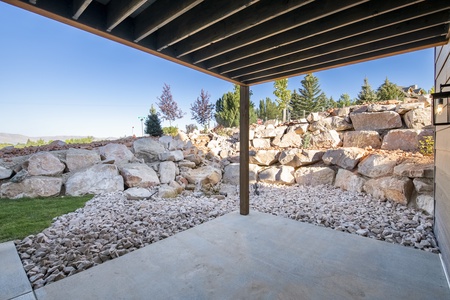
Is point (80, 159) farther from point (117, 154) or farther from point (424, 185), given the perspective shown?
point (424, 185)

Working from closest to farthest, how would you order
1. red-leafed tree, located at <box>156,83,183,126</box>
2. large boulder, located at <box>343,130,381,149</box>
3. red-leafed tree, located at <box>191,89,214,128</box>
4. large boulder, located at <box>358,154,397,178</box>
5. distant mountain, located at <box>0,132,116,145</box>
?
large boulder, located at <box>358,154,397,178</box> < large boulder, located at <box>343,130,381,149</box> < distant mountain, located at <box>0,132,116,145</box> < red-leafed tree, located at <box>156,83,183,126</box> < red-leafed tree, located at <box>191,89,214,128</box>

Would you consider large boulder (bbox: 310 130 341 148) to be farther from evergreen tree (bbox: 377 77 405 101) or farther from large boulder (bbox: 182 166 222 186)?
evergreen tree (bbox: 377 77 405 101)

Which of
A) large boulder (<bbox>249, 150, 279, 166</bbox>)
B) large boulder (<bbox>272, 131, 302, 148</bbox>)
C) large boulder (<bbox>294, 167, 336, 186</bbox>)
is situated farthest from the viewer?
large boulder (<bbox>272, 131, 302, 148</bbox>)

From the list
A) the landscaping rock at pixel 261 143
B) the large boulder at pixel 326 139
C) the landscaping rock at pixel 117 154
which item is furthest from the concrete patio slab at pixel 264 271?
the landscaping rock at pixel 261 143

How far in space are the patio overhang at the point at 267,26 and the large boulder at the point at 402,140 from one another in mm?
3822

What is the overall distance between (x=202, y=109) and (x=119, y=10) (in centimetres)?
1367

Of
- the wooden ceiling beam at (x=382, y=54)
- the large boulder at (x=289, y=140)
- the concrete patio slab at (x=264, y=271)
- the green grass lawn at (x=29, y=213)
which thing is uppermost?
the wooden ceiling beam at (x=382, y=54)

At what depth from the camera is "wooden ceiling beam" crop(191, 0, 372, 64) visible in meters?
1.53

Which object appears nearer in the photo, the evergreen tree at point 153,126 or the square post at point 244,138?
the square post at point 244,138

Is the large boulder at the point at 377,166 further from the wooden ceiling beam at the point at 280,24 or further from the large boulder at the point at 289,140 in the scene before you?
the wooden ceiling beam at the point at 280,24

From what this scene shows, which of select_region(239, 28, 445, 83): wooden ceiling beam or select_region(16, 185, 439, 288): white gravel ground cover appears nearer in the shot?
select_region(239, 28, 445, 83): wooden ceiling beam

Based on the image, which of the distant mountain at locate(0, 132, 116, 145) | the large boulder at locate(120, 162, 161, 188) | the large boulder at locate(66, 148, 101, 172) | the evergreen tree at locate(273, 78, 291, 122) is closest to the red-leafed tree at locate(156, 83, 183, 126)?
the distant mountain at locate(0, 132, 116, 145)

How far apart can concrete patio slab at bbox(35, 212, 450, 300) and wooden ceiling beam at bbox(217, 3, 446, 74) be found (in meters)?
2.09

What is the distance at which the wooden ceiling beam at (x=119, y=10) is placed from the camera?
1458mm
